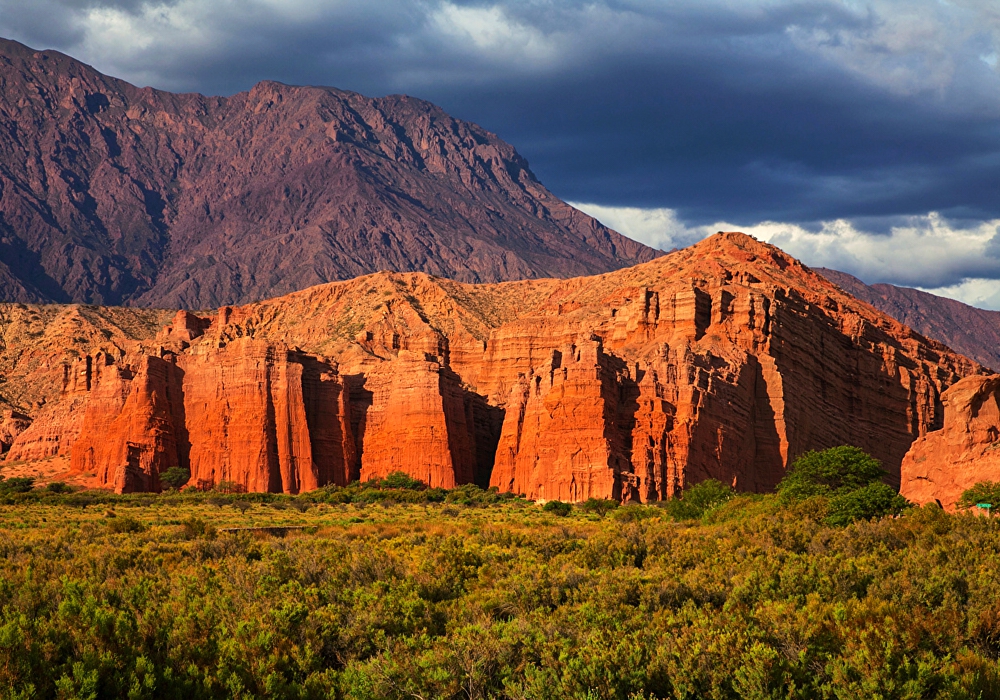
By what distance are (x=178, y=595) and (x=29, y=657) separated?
906 cm

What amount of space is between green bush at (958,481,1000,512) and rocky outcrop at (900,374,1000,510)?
55.0 inches

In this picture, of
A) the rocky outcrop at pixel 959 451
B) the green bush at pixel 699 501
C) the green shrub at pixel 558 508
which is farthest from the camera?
the green shrub at pixel 558 508

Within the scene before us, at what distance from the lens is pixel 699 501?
3002 inches

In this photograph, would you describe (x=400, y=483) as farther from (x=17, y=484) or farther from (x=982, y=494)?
(x=982, y=494)

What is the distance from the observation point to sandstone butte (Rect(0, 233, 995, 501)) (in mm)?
90375

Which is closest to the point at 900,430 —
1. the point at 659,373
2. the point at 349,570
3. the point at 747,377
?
the point at 747,377

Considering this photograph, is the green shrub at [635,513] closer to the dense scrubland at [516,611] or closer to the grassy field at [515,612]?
the dense scrubland at [516,611]

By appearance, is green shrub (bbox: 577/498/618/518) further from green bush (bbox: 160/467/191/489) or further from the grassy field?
Answer: green bush (bbox: 160/467/191/489)

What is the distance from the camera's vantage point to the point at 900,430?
386 feet

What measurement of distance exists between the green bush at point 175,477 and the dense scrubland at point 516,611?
37.9 meters

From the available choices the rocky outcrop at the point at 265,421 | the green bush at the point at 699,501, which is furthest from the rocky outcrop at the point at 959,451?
the rocky outcrop at the point at 265,421

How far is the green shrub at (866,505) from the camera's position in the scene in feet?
189

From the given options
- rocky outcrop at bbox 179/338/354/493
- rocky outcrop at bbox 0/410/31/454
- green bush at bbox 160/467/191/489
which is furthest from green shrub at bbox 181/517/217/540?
rocky outcrop at bbox 0/410/31/454

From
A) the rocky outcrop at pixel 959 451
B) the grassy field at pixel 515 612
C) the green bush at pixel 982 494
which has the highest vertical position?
the rocky outcrop at pixel 959 451
